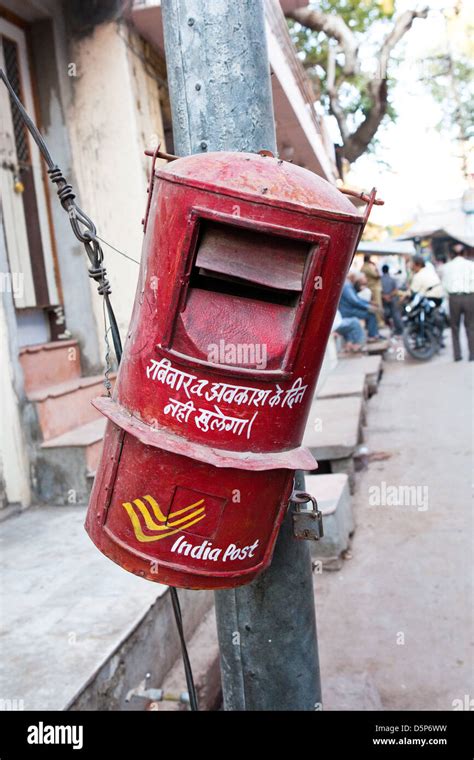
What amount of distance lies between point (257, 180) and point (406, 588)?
324 centimetres

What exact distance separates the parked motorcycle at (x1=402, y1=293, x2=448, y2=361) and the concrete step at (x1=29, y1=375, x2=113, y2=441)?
315 inches

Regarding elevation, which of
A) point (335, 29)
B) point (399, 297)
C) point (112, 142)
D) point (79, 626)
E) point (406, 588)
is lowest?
point (406, 588)

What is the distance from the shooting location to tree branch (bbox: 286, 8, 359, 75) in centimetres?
1325

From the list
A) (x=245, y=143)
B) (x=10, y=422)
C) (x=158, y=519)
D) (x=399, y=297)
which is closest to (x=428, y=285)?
(x=399, y=297)

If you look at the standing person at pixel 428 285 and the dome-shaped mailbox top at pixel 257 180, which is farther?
the standing person at pixel 428 285

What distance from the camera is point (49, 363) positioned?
551cm

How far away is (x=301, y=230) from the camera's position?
55.9 inches

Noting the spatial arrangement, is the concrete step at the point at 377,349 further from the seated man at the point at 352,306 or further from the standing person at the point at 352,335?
the seated man at the point at 352,306

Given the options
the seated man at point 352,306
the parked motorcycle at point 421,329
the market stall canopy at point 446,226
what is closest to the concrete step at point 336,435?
the parked motorcycle at point 421,329

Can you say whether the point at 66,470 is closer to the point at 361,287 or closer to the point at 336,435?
the point at 336,435

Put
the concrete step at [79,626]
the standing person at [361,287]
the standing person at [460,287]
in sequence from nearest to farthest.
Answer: the concrete step at [79,626] < the standing person at [460,287] < the standing person at [361,287]

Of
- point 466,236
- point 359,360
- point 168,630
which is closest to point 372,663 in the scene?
point 168,630

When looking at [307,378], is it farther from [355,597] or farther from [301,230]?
[355,597]

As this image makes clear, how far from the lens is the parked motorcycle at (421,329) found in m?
12.5
